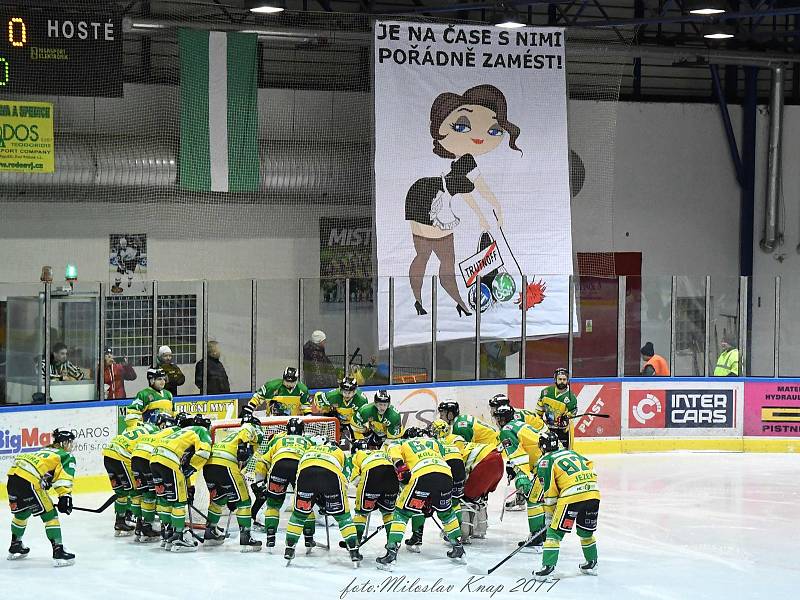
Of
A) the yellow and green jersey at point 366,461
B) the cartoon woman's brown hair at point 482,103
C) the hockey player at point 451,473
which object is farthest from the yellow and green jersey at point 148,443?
the cartoon woman's brown hair at point 482,103

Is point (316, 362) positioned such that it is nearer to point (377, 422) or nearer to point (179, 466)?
point (377, 422)

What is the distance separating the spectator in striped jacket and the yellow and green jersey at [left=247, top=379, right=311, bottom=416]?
1837 mm

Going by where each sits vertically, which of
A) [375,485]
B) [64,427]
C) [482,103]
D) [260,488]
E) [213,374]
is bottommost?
[260,488]

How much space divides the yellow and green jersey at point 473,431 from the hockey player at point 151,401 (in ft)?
8.72

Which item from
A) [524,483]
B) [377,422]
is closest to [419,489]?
[524,483]

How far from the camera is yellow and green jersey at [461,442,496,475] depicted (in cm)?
1073

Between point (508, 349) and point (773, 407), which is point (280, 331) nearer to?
point (508, 349)

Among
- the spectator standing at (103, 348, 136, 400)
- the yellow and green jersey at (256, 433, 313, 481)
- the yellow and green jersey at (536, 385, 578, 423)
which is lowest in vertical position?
the yellow and green jersey at (256, 433, 313, 481)

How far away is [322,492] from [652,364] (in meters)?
7.16

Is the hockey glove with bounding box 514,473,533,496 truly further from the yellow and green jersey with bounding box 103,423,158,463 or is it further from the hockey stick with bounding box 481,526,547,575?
the yellow and green jersey with bounding box 103,423,158,463

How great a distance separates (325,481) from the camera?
32.1 feet

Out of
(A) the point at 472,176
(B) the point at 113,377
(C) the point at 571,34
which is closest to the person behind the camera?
(B) the point at 113,377

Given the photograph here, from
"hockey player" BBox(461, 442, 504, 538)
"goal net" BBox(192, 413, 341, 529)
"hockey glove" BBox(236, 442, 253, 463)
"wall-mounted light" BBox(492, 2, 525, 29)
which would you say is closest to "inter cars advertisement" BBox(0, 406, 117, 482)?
"goal net" BBox(192, 413, 341, 529)

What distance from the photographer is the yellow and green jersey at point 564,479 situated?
953 centimetres
